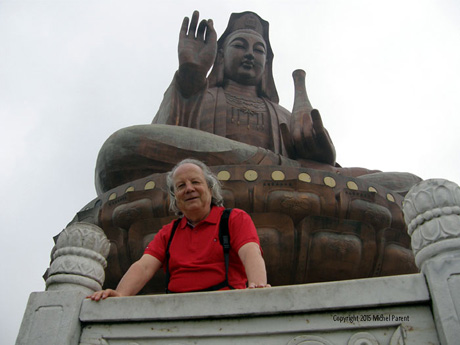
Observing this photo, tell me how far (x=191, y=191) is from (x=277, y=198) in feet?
5.44

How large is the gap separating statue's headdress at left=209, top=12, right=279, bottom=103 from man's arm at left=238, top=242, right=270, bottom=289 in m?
6.19

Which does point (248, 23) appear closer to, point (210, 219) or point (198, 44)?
point (198, 44)

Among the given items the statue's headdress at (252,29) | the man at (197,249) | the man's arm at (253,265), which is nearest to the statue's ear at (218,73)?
the statue's headdress at (252,29)

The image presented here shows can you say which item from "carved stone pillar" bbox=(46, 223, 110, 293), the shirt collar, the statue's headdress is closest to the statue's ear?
the statue's headdress

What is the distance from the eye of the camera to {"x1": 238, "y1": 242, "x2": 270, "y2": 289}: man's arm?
6.90ft

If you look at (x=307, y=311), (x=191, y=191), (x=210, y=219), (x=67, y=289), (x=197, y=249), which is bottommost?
(x=307, y=311)

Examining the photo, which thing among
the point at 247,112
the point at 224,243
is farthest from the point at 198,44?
the point at 224,243

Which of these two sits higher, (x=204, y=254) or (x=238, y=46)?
(x=238, y=46)

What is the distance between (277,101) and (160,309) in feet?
22.7

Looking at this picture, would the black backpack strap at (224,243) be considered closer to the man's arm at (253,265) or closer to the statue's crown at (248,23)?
the man's arm at (253,265)

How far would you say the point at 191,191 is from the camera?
2.49 meters

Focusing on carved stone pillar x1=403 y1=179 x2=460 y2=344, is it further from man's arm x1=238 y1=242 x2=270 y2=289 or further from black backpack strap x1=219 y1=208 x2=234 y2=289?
black backpack strap x1=219 y1=208 x2=234 y2=289

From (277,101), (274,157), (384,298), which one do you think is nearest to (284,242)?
(274,157)

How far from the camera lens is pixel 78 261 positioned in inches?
90.5
